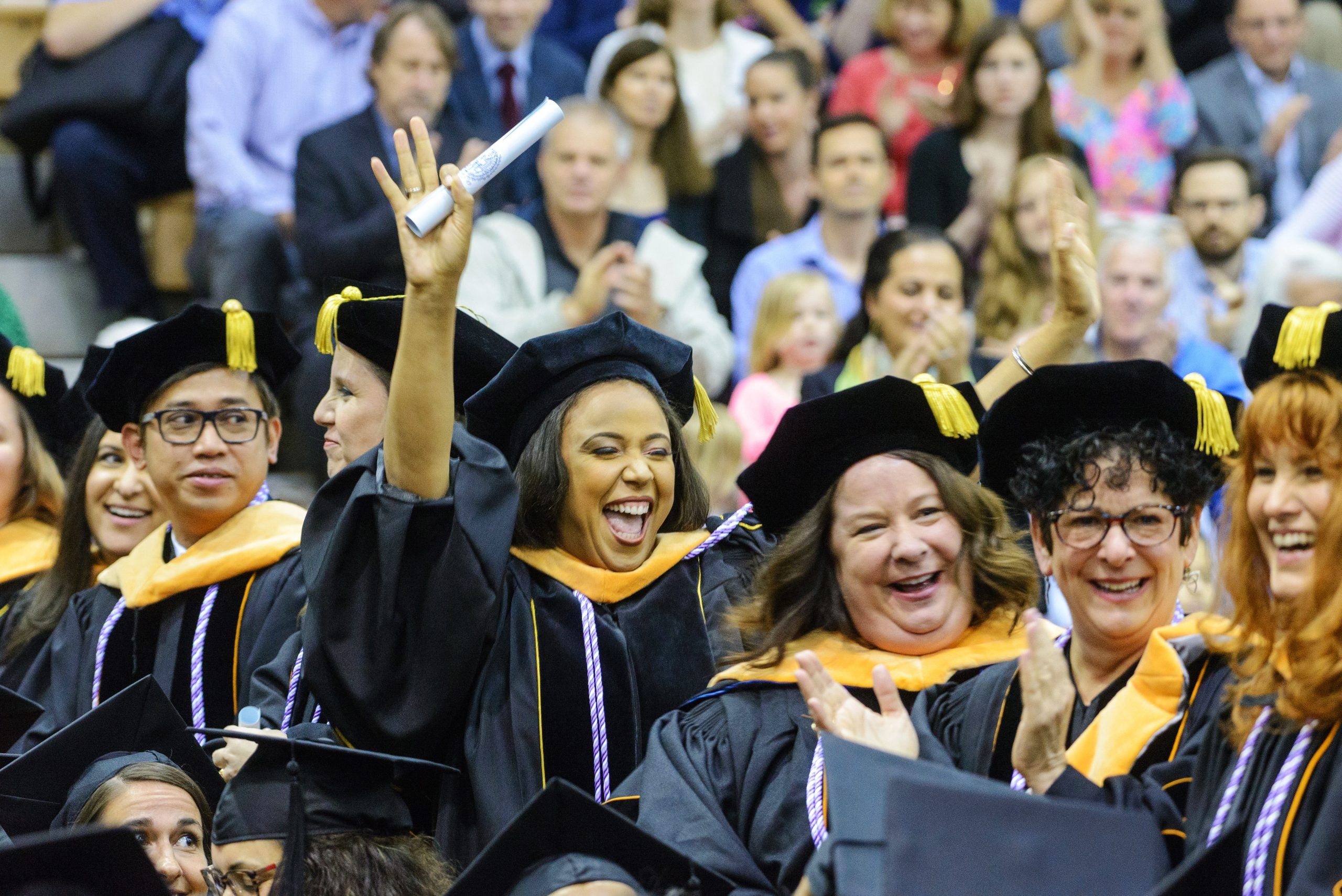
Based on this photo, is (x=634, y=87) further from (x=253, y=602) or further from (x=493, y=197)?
(x=253, y=602)

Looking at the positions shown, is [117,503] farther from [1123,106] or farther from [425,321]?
[1123,106]

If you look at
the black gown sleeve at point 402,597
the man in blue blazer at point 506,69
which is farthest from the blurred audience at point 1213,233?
the black gown sleeve at point 402,597

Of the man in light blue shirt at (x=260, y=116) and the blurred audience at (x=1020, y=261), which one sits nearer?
the blurred audience at (x=1020, y=261)

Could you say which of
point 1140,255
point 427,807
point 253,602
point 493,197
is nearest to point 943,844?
point 427,807

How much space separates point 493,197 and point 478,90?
670mm

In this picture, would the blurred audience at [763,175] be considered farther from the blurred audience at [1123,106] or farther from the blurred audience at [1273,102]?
the blurred audience at [1273,102]

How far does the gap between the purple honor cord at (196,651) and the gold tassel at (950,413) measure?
1928 mm

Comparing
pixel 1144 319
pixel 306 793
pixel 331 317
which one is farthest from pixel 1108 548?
pixel 1144 319

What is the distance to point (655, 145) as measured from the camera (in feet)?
25.6

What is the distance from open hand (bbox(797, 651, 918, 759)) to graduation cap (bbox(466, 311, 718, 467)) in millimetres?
1078

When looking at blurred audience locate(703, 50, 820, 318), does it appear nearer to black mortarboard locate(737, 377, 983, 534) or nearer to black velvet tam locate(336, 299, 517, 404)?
black velvet tam locate(336, 299, 517, 404)

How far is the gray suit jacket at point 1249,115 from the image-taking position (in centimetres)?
838

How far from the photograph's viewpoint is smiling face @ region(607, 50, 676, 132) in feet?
24.8

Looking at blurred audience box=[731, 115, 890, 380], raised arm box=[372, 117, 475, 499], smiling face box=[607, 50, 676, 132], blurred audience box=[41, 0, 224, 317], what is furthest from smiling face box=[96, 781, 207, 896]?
smiling face box=[607, 50, 676, 132]
